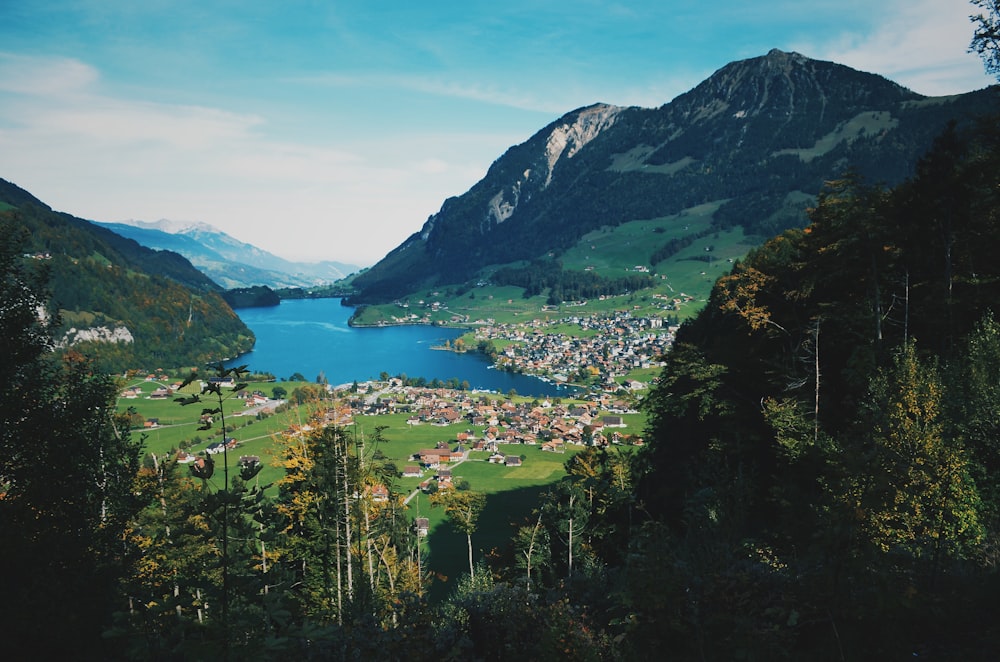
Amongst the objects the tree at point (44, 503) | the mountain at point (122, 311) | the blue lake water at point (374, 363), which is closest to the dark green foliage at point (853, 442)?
the tree at point (44, 503)

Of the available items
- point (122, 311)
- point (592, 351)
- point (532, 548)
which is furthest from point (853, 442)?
point (122, 311)

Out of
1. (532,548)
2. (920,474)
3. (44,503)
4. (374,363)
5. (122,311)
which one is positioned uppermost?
(122,311)

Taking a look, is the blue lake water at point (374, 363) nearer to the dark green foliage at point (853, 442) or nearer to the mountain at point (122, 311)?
the mountain at point (122, 311)

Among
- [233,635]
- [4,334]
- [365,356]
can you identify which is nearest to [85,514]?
[4,334]

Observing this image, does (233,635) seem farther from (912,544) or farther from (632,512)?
(632,512)

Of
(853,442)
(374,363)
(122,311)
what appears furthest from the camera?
(122,311)

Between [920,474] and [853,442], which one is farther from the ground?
[920,474]

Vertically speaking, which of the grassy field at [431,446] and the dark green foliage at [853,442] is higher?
the dark green foliage at [853,442]

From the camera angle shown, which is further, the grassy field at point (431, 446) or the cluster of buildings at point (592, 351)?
the cluster of buildings at point (592, 351)

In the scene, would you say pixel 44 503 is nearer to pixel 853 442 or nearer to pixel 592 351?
pixel 853 442
